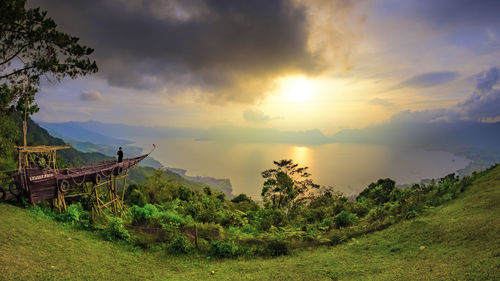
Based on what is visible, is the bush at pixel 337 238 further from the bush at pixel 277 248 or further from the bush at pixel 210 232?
the bush at pixel 210 232

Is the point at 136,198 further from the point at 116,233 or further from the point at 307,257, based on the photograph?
the point at 307,257

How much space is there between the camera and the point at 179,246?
10820 millimetres

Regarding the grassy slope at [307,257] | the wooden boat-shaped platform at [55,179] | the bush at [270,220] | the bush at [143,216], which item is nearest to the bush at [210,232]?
the grassy slope at [307,257]

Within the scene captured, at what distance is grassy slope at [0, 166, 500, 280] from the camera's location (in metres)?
7.11

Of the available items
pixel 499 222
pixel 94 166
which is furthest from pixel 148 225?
pixel 499 222

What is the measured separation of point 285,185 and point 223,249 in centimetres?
1789

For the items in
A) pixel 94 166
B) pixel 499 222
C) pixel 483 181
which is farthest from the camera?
pixel 94 166

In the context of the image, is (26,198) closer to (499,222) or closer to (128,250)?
(128,250)

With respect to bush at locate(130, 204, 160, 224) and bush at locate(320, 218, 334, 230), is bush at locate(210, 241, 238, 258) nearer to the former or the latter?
bush at locate(130, 204, 160, 224)

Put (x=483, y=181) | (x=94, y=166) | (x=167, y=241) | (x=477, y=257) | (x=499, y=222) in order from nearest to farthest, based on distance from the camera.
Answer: (x=477, y=257), (x=499, y=222), (x=167, y=241), (x=483, y=181), (x=94, y=166)

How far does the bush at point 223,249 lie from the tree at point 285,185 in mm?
16838

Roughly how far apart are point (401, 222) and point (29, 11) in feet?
70.2

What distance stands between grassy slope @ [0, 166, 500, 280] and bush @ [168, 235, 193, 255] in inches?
16.4

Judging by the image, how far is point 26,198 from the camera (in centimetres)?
1214
